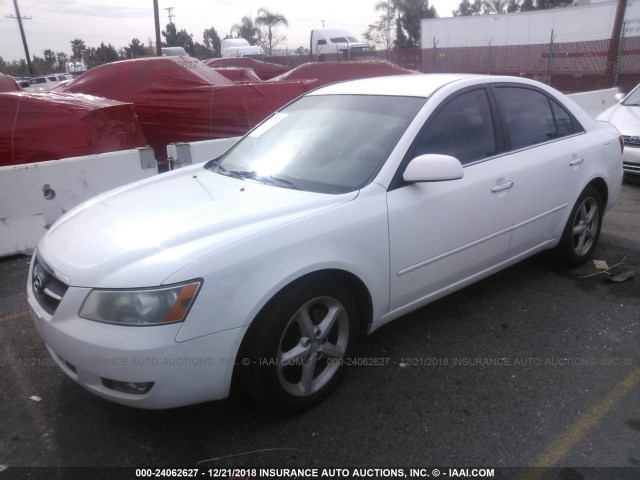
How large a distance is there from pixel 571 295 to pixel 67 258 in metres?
3.52

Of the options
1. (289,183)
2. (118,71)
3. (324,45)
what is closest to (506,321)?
(289,183)

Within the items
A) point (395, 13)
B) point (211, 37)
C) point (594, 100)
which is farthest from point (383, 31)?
point (594, 100)

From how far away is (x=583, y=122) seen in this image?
4.39m

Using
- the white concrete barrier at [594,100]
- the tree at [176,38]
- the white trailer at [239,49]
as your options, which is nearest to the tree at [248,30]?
the tree at [176,38]

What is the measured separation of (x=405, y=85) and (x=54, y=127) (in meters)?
4.44

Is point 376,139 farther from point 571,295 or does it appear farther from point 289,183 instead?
point 571,295

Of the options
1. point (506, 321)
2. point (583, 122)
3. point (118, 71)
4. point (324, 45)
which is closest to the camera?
point (506, 321)

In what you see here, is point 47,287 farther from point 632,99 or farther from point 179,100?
point 632,99

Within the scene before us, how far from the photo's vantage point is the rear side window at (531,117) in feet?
12.4

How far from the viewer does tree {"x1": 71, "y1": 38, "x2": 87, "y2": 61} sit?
56.5 metres

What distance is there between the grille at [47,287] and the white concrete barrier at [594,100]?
11143 mm

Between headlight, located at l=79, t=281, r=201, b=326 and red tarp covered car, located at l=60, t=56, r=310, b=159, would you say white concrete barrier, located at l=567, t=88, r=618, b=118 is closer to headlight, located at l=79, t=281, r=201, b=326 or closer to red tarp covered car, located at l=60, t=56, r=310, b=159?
red tarp covered car, located at l=60, t=56, r=310, b=159

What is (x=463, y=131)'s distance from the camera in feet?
11.2

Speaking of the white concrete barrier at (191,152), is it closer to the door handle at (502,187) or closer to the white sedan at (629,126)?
the door handle at (502,187)
